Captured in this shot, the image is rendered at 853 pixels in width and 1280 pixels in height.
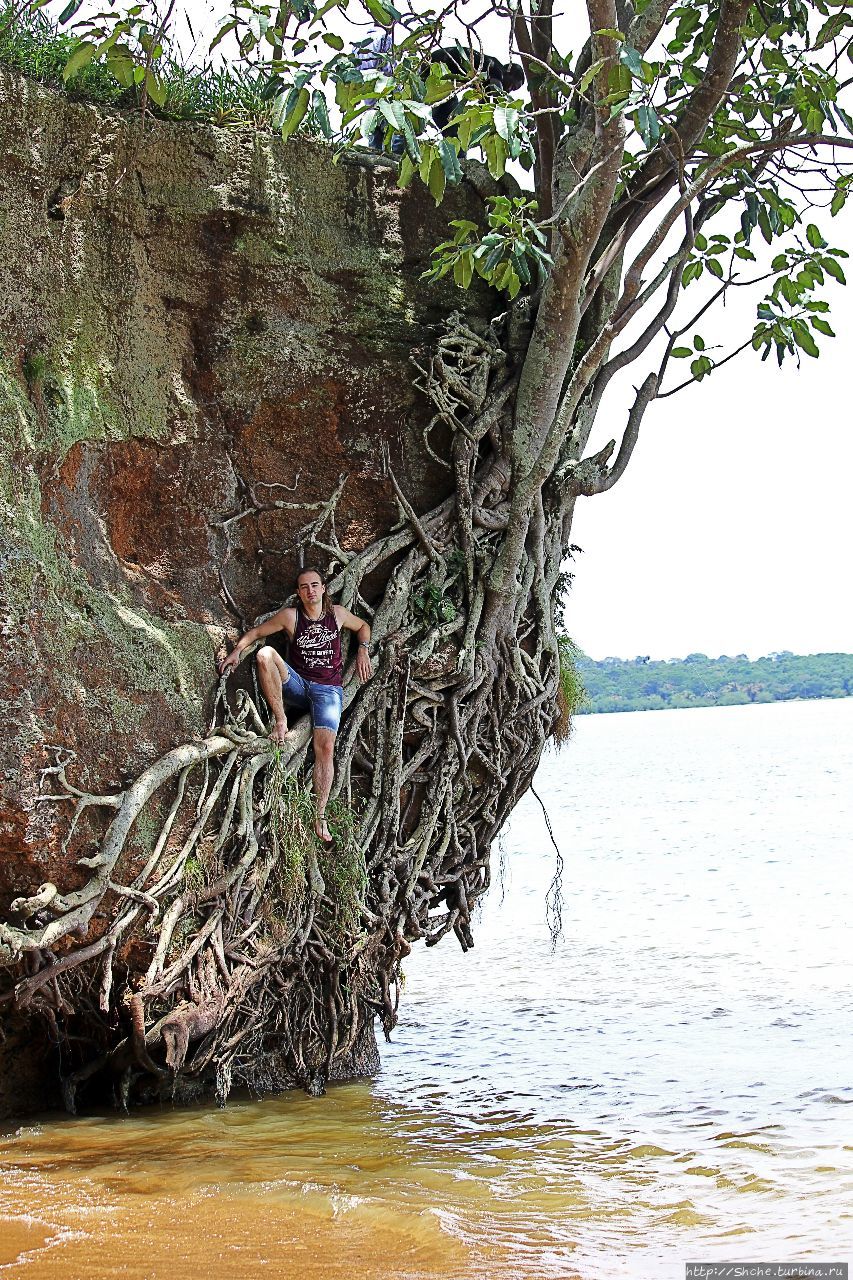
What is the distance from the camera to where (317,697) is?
21.5ft

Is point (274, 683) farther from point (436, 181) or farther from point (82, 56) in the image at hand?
point (82, 56)

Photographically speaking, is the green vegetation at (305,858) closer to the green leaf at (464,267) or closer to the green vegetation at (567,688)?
the green vegetation at (567,688)

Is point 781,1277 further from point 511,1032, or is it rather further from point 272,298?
point 272,298

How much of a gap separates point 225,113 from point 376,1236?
18.3 feet

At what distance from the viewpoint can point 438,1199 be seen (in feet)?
16.9

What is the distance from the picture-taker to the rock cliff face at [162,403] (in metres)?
5.84

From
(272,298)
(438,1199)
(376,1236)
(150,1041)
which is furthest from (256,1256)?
(272,298)

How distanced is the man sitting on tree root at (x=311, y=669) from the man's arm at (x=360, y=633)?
13mm

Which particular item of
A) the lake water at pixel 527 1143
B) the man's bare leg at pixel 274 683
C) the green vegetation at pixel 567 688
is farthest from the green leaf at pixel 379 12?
the lake water at pixel 527 1143

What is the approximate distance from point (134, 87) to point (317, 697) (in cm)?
339

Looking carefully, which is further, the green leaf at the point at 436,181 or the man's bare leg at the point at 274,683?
the man's bare leg at the point at 274,683

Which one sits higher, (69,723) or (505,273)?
(505,273)

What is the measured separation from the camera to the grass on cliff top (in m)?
6.41

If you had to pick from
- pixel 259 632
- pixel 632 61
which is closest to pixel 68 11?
pixel 632 61
